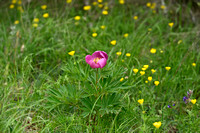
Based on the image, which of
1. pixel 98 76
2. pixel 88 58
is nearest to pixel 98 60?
pixel 88 58

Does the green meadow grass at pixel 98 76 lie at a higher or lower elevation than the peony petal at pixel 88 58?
lower

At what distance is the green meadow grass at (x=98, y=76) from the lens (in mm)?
1908

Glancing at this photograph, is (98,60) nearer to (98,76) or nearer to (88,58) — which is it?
(88,58)

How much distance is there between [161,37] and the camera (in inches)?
122

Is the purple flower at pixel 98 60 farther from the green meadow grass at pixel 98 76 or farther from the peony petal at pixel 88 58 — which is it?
the green meadow grass at pixel 98 76

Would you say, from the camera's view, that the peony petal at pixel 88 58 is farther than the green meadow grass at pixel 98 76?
No

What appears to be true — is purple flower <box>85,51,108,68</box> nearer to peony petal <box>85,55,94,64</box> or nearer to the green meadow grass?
peony petal <box>85,55,94,64</box>

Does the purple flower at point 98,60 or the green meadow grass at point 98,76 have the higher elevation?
the purple flower at point 98,60

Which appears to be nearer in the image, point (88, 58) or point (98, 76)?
point (88, 58)

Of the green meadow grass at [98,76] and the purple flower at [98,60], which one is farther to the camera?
the green meadow grass at [98,76]

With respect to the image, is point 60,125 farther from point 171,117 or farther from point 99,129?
point 171,117

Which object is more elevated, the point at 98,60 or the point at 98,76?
the point at 98,60

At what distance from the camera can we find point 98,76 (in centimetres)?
193

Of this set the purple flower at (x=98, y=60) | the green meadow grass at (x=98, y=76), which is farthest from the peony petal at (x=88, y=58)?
the green meadow grass at (x=98, y=76)
